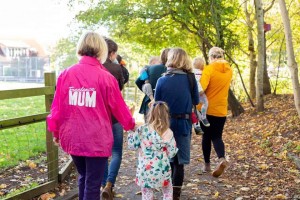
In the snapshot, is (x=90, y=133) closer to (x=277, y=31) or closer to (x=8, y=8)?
(x=277, y=31)

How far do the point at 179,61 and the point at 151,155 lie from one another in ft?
3.95

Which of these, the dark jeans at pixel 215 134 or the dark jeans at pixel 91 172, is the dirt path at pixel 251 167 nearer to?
the dark jeans at pixel 215 134

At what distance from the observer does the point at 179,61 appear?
4559 millimetres

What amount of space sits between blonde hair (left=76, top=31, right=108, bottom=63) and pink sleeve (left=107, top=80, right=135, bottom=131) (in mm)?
301

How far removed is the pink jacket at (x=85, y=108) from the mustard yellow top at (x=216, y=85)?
2637 mm

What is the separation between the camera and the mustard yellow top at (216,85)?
19.2ft

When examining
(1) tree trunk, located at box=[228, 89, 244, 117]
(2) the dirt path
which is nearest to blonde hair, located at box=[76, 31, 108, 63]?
(2) the dirt path

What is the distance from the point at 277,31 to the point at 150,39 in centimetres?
508

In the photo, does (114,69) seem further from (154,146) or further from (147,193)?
(147,193)

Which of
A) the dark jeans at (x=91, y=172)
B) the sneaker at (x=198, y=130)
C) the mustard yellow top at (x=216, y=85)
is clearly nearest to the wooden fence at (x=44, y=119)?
the dark jeans at (x=91, y=172)

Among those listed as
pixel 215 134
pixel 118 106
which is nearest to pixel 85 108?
pixel 118 106

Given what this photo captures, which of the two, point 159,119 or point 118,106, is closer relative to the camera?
point 118,106

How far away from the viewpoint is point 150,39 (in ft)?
48.4

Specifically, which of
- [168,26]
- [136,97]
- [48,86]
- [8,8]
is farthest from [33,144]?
[8,8]
